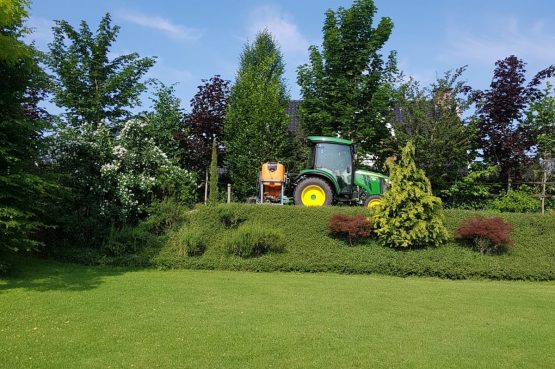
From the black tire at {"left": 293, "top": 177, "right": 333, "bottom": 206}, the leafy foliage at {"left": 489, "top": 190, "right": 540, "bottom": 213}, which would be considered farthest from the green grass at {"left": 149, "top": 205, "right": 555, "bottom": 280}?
the leafy foliage at {"left": 489, "top": 190, "right": 540, "bottom": 213}

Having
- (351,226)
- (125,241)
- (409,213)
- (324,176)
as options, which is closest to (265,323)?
(351,226)

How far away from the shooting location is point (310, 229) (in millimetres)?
14039

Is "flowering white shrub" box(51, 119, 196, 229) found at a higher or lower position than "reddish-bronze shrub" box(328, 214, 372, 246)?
higher

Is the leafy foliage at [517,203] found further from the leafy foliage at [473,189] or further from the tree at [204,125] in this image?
the tree at [204,125]

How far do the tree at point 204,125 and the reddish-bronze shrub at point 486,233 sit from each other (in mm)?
10248

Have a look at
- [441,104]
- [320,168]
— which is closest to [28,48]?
[320,168]

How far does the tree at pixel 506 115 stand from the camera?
18.6 meters

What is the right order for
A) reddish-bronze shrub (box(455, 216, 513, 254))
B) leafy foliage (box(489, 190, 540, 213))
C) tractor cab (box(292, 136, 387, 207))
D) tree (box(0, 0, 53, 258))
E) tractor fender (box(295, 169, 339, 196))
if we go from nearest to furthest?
tree (box(0, 0, 53, 258)) → reddish-bronze shrub (box(455, 216, 513, 254)) → tractor fender (box(295, 169, 339, 196)) → tractor cab (box(292, 136, 387, 207)) → leafy foliage (box(489, 190, 540, 213))

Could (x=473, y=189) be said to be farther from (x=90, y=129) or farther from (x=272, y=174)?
(x=90, y=129)

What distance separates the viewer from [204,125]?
19.9m

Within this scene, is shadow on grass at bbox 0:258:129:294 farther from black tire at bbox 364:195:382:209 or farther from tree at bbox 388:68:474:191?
tree at bbox 388:68:474:191

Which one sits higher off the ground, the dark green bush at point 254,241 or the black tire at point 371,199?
the black tire at point 371,199

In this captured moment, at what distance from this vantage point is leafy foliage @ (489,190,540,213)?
704 inches

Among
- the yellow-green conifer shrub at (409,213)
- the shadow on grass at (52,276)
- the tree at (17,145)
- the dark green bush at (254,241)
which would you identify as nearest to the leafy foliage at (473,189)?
the yellow-green conifer shrub at (409,213)
